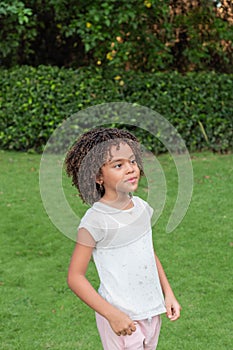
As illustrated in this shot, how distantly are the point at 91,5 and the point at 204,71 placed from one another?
1925mm

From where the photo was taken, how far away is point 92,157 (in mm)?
1949

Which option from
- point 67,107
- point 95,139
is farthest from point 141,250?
point 67,107

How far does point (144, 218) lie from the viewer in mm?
2012

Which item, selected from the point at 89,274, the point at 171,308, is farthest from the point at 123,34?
the point at 171,308

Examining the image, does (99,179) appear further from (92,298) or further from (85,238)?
(92,298)

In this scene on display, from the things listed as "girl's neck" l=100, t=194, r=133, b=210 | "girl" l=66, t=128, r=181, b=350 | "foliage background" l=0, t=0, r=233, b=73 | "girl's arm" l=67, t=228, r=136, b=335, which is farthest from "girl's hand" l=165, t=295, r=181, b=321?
"foliage background" l=0, t=0, r=233, b=73

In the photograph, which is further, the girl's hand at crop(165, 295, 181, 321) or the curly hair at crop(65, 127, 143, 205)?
the girl's hand at crop(165, 295, 181, 321)

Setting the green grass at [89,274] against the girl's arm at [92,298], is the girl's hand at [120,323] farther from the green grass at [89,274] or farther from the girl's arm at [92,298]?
the green grass at [89,274]

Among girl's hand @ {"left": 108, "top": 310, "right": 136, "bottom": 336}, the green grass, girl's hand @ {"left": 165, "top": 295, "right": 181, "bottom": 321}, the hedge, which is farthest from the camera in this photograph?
the hedge

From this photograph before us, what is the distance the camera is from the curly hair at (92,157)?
6.37 feet

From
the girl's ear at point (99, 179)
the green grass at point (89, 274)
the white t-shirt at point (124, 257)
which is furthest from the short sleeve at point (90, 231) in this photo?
the green grass at point (89, 274)

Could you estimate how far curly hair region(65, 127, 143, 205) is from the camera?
194cm

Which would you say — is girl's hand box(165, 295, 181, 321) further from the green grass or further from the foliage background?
the foliage background

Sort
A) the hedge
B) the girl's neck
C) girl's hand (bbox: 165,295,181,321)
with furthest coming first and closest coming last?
the hedge → girl's hand (bbox: 165,295,181,321) → the girl's neck
